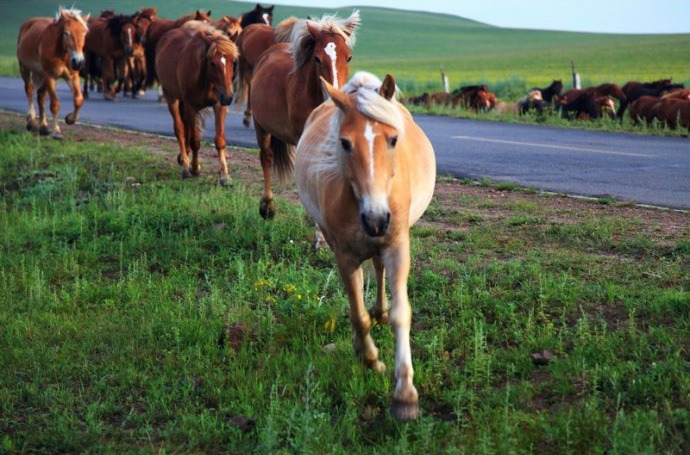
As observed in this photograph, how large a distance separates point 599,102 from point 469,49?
265 feet

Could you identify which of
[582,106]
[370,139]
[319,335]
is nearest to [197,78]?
[319,335]

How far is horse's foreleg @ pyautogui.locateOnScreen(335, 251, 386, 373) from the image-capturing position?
20.5 feet

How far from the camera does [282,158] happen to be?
11.5 meters

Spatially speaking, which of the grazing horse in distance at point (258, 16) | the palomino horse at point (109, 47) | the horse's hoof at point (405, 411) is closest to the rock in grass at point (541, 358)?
the horse's hoof at point (405, 411)

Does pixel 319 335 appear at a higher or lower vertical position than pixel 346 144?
lower

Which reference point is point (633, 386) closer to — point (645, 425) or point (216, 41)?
point (645, 425)

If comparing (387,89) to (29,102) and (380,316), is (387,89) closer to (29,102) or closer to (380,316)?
(380,316)

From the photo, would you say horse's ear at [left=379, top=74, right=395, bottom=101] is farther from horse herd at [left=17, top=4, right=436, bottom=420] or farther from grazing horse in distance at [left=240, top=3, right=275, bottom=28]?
grazing horse in distance at [left=240, top=3, right=275, bottom=28]

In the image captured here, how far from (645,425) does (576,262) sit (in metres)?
3.49

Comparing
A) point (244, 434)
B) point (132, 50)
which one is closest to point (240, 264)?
point (244, 434)

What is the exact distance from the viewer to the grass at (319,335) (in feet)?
18.0

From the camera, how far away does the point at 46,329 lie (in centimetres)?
748

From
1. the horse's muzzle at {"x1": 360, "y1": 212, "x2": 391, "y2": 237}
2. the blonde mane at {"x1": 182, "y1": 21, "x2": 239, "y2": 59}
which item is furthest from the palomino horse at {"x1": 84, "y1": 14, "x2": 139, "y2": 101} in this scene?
the horse's muzzle at {"x1": 360, "y1": 212, "x2": 391, "y2": 237}

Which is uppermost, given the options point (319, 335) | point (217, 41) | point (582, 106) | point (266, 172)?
point (217, 41)
